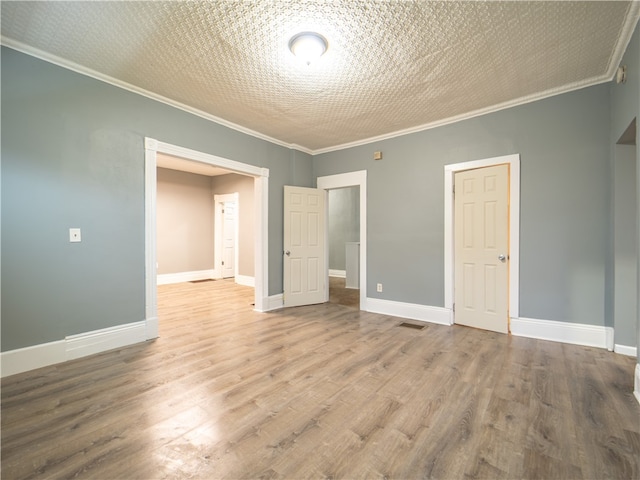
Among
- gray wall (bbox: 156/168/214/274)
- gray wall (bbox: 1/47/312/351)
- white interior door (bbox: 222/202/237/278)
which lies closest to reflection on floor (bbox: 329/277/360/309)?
white interior door (bbox: 222/202/237/278)

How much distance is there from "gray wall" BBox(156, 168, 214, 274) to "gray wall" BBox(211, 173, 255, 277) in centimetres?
92

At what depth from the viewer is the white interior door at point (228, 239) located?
777 cm

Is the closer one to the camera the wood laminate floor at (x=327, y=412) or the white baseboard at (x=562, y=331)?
the wood laminate floor at (x=327, y=412)

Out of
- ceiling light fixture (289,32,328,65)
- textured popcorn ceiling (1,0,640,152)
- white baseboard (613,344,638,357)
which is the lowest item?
white baseboard (613,344,638,357)

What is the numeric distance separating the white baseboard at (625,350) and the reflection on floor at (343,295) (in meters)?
2.98

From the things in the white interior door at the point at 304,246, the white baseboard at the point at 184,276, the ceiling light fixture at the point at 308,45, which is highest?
the ceiling light fixture at the point at 308,45

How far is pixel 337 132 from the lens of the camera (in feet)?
14.1

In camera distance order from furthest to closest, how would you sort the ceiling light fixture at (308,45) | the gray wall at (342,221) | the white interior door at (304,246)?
the gray wall at (342,221) → the white interior door at (304,246) → the ceiling light fixture at (308,45)

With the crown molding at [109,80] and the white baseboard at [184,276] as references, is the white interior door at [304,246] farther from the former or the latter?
the white baseboard at [184,276]

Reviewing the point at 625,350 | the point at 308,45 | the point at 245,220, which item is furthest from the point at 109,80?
the point at 625,350

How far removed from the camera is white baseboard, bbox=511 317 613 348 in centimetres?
291

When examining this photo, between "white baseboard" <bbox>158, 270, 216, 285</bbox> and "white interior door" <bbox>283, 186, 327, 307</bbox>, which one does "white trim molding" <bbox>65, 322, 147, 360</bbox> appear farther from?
"white baseboard" <bbox>158, 270, 216, 285</bbox>

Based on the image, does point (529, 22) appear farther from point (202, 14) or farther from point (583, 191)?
point (202, 14)

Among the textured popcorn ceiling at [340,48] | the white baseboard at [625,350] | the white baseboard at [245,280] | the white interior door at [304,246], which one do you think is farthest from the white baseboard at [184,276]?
the white baseboard at [625,350]
